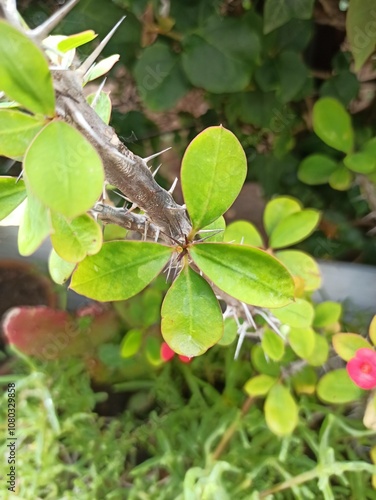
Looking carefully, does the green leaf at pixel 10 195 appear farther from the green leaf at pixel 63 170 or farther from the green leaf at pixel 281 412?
the green leaf at pixel 281 412

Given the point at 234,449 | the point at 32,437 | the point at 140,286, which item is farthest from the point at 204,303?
the point at 32,437

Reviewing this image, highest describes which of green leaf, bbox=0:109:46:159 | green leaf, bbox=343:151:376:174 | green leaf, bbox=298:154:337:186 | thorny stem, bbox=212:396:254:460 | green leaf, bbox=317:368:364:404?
green leaf, bbox=0:109:46:159

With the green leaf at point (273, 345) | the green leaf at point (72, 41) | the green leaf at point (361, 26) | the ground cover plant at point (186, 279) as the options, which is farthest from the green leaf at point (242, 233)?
the green leaf at point (72, 41)

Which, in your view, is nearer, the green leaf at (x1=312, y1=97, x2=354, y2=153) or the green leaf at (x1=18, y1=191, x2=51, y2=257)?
the green leaf at (x1=18, y1=191, x2=51, y2=257)

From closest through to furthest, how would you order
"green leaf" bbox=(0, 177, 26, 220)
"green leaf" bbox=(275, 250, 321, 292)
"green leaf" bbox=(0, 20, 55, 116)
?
1. "green leaf" bbox=(0, 20, 55, 116)
2. "green leaf" bbox=(0, 177, 26, 220)
3. "green leaf" bbox=(275, 250, 321, 292)

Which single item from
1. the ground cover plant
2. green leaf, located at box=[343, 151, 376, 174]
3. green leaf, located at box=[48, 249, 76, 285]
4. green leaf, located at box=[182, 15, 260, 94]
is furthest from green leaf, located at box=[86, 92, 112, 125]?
green leaf, located at box=[343, 151, 376, 174]

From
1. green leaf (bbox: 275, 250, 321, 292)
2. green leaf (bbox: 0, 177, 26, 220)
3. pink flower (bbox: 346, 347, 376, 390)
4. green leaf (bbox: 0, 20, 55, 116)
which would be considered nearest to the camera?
green leaf (bbox: 0, 20, 55, 116)

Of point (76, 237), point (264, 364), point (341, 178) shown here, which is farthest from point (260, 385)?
point (76, 237)

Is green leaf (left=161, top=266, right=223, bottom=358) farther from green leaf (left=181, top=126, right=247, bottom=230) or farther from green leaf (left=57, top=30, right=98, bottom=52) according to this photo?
green leaf (left=57, top=30, right=98, bottom=52)
